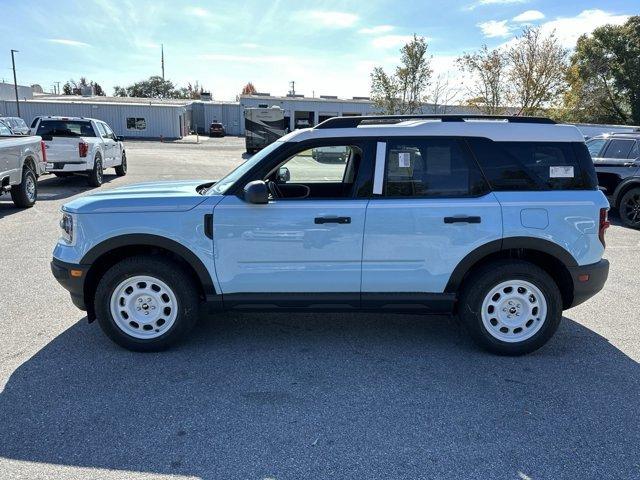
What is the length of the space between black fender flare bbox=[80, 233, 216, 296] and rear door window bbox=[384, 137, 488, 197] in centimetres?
160

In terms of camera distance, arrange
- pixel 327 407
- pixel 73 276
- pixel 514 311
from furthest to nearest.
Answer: pixel 514 311
pixel 73 276
pixel 327 407

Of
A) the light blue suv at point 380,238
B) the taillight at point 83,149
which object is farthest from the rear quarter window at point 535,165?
the taillight at point 83,149

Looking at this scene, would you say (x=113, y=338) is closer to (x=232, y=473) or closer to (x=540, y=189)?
(x=232, y=473)

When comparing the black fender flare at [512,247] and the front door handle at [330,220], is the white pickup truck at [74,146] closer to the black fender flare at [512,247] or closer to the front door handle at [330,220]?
the front door handle at [330,220]

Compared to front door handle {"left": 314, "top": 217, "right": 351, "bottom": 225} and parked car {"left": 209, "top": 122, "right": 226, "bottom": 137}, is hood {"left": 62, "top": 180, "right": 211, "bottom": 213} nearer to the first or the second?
front door handle {"left": 314, "top": 217, "right": 351, "bottom": 225}

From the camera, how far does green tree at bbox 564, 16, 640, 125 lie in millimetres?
33375

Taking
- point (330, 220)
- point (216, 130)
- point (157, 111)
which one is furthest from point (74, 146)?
point (216, 130)

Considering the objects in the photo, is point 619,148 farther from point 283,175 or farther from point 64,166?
point 64,166

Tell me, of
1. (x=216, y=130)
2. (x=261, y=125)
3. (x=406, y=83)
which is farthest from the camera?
(x=216, y=130)

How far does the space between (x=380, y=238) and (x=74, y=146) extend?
12.5 m

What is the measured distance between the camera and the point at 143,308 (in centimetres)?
417

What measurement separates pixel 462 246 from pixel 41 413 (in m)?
3.17

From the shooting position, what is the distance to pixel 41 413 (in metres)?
3.26

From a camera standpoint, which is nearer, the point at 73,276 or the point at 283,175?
the point at 73,276
